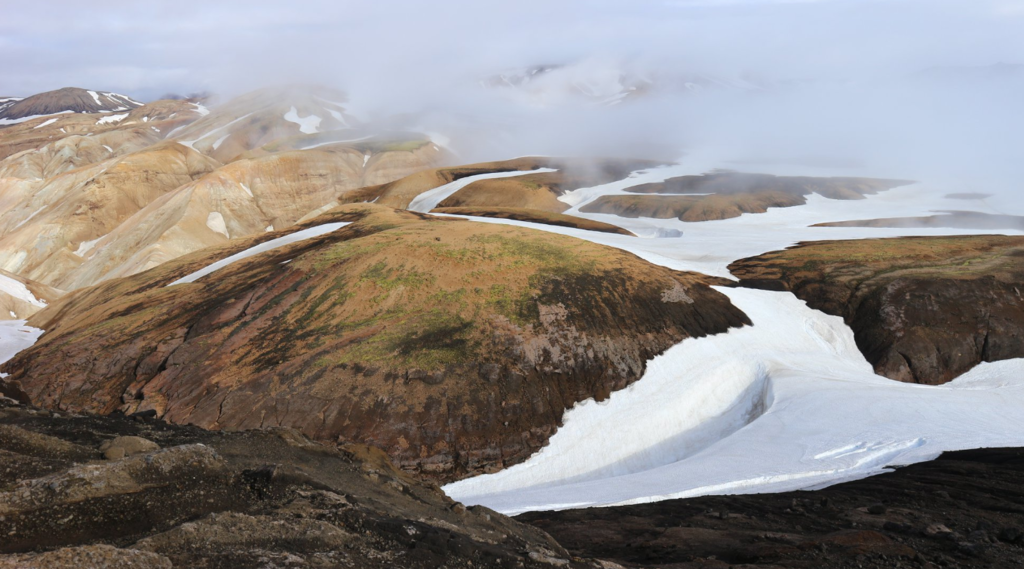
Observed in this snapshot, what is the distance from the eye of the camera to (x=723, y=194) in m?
82.6

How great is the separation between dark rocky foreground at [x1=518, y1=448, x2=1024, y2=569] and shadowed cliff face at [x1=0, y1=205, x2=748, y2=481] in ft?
31.4

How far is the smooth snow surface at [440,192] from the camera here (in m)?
81.0

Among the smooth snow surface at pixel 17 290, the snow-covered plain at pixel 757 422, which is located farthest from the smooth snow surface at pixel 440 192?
the snow-covered plain at pixel 757 422

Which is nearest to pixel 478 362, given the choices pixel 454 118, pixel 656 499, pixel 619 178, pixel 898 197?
pixel 656 499

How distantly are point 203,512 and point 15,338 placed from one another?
40.3 meters

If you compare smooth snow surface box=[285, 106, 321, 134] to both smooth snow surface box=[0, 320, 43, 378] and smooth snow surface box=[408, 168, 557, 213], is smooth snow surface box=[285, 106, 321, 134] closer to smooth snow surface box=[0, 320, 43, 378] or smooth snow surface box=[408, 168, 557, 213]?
smooth snow surface box=[408, 168, 557, 213]

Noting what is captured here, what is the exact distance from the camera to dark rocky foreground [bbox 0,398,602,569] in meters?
6.04

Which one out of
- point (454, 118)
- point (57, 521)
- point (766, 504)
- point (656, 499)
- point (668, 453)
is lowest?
point (668, 453)

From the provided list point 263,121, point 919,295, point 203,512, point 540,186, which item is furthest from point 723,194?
point 263,121

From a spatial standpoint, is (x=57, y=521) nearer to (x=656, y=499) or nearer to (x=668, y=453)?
(x=656, y=499)

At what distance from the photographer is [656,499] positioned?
16203mm

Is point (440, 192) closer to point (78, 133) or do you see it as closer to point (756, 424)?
point (756, 424)

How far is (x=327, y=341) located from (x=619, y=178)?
3120 inches

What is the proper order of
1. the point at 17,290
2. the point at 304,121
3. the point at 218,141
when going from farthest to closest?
the point at 304,121
the point at 218,141
the point at 17,290
